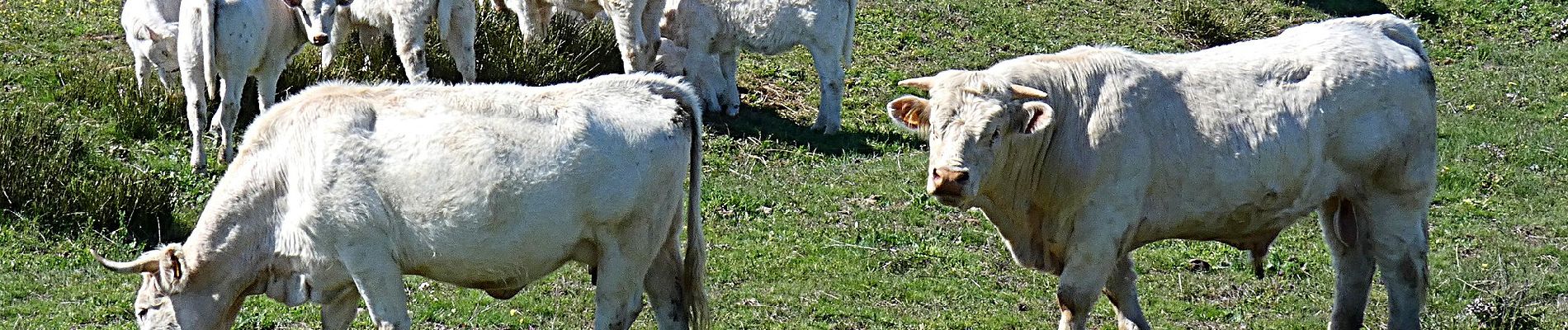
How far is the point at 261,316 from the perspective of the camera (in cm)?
870

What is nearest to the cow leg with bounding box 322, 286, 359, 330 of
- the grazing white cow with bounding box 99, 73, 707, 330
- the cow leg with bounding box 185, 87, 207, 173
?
the grazing white cow with bounding box 99, 73, 707, 330

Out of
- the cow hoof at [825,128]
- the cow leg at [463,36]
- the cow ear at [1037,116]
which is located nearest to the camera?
the cow ear at [1037,116]

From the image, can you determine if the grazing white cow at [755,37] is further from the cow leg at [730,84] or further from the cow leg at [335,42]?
the cow leg at [335,42]

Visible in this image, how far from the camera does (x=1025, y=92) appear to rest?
7090 millimetres

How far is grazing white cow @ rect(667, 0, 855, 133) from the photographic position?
14.4m

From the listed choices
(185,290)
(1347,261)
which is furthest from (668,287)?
(1347,261)

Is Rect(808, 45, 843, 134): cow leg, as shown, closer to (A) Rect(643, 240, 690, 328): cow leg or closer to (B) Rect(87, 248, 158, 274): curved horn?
(A) Rect(643, 240, 690, 328): cow leg

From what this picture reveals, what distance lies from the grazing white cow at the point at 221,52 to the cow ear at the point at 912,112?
6233 millimetres

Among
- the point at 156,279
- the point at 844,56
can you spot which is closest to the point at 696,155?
the point at 156,279

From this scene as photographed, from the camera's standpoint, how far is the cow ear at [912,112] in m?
7.27

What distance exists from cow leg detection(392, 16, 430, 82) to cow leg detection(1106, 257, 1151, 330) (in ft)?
22.0

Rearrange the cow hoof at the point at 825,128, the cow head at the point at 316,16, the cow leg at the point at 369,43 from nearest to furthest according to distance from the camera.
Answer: the cow head at the point at 316,16, the cow leg at the point at 369,43, the cow hoof at the point at 825,128

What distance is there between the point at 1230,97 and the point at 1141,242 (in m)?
0.81

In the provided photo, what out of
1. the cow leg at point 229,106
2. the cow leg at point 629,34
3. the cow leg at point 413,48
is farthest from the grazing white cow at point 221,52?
the cow leg at point 629,34
